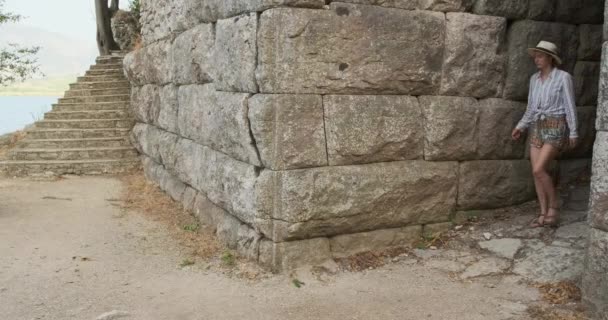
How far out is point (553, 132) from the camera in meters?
5.18

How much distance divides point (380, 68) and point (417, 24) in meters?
0.52

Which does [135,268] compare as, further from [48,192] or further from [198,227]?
[48,192]

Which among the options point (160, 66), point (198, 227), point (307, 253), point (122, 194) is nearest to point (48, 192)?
point (122, 194)

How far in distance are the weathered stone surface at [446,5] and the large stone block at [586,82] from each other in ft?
4.97

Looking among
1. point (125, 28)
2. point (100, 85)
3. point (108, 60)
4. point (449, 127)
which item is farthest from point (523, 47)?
point (125, 28)

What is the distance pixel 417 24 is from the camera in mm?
5152

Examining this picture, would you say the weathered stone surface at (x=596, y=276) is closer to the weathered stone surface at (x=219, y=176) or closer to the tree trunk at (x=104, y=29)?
the weathered stone surface at (x=219, y=176)

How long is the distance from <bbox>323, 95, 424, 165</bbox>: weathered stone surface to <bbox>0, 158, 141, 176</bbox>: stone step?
21.7 feet

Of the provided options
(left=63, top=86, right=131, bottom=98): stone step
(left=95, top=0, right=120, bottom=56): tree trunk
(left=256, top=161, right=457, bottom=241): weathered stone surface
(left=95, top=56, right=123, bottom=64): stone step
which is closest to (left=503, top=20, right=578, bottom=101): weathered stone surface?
(left=256, top=161, right=457, bottom=241): weathered stone surface

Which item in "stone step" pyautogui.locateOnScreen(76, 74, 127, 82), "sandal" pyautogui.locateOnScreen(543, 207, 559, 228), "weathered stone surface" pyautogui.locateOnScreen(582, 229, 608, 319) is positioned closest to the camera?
"weathered stone surface" pyautogui.locateOnScreen(582, 229, 608, 319)

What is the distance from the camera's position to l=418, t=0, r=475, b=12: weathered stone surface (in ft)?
17.2

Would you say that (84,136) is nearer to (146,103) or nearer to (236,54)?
(146,103)

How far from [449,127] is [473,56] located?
27.4 inches

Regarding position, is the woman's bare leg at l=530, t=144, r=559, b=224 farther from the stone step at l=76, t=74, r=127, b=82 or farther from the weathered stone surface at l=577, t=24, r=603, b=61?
the stone step at l=76, t=74, r=127, b=82
